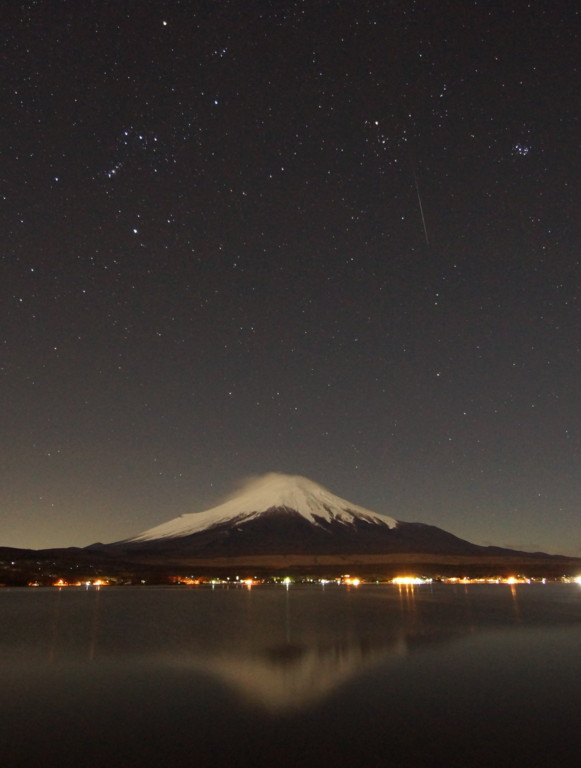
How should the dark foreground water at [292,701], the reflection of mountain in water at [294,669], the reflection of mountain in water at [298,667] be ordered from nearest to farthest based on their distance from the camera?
the dark foreground water at [292,701] → the reflection of mountain in water at [294,669] → the reflection of mountain in water at [298,667]

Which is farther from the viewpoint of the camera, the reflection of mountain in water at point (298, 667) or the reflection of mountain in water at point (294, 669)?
the reflection of mountain in water at point (298, 667)

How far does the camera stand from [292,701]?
2170 centimetres

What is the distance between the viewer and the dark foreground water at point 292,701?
15406 mm

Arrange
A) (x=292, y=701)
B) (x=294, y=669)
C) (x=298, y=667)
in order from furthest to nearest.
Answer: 1. (x=298, y=667)
2. (x=294, y=669)
3. (x=292, y=701)

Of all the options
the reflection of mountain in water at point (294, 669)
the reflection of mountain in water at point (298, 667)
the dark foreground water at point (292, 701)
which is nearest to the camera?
the dark foreground water at point (292, 701)

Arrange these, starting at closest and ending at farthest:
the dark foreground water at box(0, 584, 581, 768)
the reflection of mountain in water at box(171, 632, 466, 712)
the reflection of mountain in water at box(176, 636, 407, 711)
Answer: the dark foreground water at box(0, 584, 581, 768), the reflection of mountain in water at box(176, 636, 407, 711), the reflection of mountain in water at box(171, 632, 466, 712)

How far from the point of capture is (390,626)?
5309cm

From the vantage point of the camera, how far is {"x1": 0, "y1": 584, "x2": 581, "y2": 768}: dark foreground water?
1541 cm

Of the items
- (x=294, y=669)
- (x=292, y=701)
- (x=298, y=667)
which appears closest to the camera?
(x=292, y=701)

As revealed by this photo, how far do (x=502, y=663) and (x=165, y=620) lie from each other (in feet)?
137

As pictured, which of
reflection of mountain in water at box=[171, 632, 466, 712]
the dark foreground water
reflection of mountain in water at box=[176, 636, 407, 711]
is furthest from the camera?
reflection of mountain in water at box=[171, 632, 466, 712]

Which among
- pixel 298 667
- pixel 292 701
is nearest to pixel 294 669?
pixel 298 667

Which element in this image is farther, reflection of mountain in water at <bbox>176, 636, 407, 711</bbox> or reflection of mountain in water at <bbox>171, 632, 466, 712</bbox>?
reflection of mountain in water at <bbox>171, 632, 466, 712</bbox>

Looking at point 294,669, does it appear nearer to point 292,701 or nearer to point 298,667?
point 298,667
